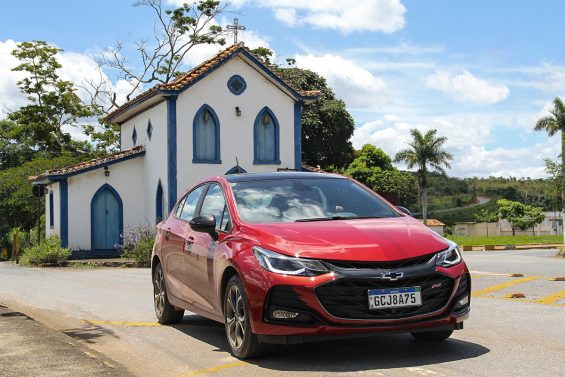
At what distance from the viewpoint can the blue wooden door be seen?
32.2m

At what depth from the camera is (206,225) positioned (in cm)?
761

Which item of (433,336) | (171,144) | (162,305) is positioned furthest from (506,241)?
(433,336)

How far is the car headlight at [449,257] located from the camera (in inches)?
266

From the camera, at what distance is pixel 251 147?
3209cm

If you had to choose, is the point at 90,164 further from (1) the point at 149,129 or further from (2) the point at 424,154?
(2) the point at 424,154

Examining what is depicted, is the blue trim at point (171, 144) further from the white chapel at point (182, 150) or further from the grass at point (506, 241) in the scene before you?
the grass at point (506, 241)

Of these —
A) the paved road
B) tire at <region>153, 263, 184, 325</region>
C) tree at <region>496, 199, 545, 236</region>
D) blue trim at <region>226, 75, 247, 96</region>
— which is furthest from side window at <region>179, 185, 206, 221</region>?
tree at <region>496, 199, 545, 236</region>

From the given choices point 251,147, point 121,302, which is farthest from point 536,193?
point 121,302

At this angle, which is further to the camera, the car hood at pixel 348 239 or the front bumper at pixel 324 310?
the car hood at pixel 348 239

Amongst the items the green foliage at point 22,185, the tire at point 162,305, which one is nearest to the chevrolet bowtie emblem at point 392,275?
the tire at point 162,305

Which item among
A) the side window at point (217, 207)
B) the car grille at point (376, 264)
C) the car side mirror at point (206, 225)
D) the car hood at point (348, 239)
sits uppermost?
the side window at point (217, 207)

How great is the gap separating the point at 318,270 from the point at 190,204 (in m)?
3.09

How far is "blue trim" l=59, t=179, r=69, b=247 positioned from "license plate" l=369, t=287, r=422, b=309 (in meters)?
26.7

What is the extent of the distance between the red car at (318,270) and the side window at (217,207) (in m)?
0.03
